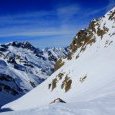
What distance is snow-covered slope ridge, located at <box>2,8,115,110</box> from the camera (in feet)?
213

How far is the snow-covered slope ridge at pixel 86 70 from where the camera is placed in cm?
6500

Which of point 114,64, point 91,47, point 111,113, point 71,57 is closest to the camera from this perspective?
point 111,113

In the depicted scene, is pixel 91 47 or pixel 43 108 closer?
pixel 43 108

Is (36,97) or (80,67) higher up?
(80,67)

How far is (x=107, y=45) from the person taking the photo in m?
84.7

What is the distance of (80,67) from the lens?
8281 cm

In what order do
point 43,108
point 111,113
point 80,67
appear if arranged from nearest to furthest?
point 111,113, point 43,108, point 80,67

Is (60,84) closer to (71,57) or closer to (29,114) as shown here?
(71,57)

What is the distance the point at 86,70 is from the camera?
76.1 meters

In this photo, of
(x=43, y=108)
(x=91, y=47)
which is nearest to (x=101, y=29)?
(x=91, y=47)

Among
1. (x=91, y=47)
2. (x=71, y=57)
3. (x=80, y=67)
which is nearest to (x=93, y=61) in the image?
(x=80, y=67)

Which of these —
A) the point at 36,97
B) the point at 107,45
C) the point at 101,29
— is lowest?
the point at 36,97

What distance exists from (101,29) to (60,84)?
24.2 m

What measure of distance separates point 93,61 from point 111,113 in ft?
211
